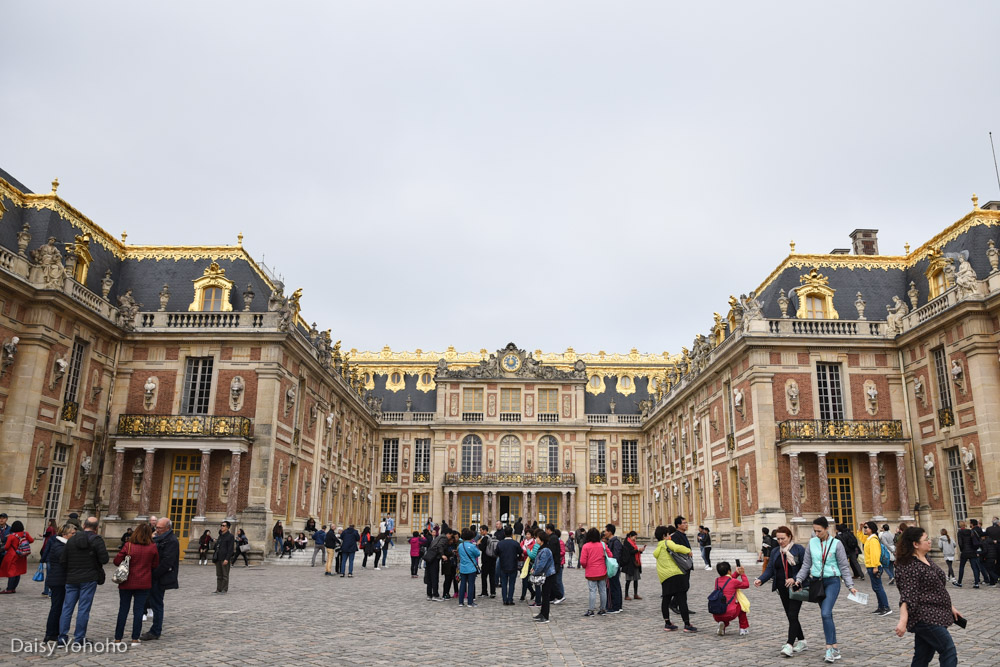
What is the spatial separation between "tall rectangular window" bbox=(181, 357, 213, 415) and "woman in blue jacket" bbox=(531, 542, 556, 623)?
17.0m

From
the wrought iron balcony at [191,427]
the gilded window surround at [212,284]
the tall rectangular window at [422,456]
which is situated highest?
the gilded window surround at [212,284]

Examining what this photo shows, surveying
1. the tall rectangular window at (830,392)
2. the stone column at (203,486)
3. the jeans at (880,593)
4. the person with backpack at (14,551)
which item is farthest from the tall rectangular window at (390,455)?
the jeans at (880,593)

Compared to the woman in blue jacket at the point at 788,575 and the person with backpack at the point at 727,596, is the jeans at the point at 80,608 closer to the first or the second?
the person with backpack at the point at 727,596

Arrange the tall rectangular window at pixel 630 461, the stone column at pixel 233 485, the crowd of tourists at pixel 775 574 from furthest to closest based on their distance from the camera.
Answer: the tall rectangular window at pixel 630 461 → the stone column at pixel 233 485 → the crowd of tourists at pixel 775 574

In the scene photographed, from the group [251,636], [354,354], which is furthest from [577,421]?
[251,636]

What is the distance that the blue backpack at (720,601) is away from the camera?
9.54 meters

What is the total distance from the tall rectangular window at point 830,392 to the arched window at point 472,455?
25.7 m

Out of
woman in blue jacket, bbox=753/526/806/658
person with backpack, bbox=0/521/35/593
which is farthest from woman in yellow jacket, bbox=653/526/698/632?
person with backpack, bbox=0/521/35/593

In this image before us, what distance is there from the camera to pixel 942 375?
2475cm

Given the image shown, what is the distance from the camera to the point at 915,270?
2916cm

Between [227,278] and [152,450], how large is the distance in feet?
22.0

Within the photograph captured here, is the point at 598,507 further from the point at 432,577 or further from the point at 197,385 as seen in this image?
the point at 432,577

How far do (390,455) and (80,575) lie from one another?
40559mm

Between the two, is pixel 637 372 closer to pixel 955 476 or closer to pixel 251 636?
pixel 955 476
